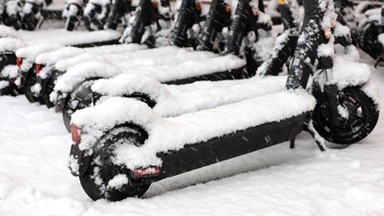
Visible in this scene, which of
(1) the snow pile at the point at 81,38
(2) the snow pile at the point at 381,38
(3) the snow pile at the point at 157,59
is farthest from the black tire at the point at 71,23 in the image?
(2) the snow pile at the point at 381,38

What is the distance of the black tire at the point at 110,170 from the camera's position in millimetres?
2859

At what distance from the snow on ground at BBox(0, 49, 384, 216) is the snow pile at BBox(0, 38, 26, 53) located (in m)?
1.15

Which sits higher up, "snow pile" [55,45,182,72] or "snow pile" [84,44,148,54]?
"snow pile" [55,45,182,72]

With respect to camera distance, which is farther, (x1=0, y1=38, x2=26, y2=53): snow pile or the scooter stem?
(x1=0, y1=38, x2=26, y2=53): snow pile

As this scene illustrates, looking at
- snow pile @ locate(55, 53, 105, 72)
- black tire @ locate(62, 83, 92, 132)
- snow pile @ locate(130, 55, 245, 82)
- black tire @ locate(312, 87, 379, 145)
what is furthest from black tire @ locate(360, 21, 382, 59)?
black tire @ locate(62, 83, 92, 132)

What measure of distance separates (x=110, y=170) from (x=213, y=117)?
802 millimetres

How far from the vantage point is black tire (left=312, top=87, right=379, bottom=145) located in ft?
12.3

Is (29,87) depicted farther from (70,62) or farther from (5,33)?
(70,62)

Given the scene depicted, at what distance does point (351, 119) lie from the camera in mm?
3797

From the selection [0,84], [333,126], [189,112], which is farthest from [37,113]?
[333,126]

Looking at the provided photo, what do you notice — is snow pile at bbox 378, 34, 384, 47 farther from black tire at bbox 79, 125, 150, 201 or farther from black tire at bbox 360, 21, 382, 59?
black tire at bbox 79, 125, 150, 201

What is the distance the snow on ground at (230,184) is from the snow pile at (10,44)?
115 centimetres

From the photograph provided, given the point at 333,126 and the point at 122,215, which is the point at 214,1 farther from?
the point at 122,215

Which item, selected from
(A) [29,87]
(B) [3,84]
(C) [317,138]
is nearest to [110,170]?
(C) [317,138]
